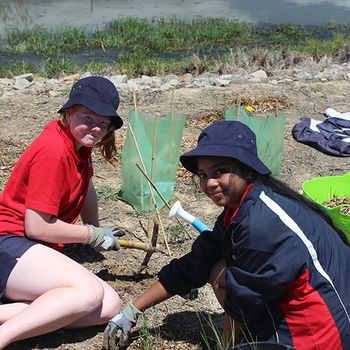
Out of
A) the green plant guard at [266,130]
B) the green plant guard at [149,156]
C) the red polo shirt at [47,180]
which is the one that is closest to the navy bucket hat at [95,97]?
the red polo shirt at [47,180]

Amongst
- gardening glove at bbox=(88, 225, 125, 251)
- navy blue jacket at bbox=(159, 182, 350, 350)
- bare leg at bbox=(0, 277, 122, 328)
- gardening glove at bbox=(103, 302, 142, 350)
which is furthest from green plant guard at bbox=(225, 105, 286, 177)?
navy blue jacket at bbox=(159, 182, 350, 350)

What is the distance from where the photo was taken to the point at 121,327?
9.04ft

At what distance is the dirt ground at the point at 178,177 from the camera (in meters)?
2.94

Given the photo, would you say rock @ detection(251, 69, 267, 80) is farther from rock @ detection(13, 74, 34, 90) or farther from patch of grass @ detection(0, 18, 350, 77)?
rock @ detection(13, 74, 34, 90)

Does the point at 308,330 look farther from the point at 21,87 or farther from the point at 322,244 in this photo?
the point at 21,87

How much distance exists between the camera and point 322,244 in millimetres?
2348

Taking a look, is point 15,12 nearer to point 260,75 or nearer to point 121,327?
point 260,75

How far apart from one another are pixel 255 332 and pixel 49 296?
84 cm

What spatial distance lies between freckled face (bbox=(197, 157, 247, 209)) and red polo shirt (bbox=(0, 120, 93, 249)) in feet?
2.33

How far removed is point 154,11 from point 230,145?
12.5 meters

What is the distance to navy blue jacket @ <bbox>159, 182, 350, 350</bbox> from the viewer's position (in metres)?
2.28

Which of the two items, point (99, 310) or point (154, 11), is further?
point (154, 11)

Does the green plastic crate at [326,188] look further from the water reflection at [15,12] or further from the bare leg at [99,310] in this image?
the water reflection at [15,12]

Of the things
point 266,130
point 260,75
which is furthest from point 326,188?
point 260,75
